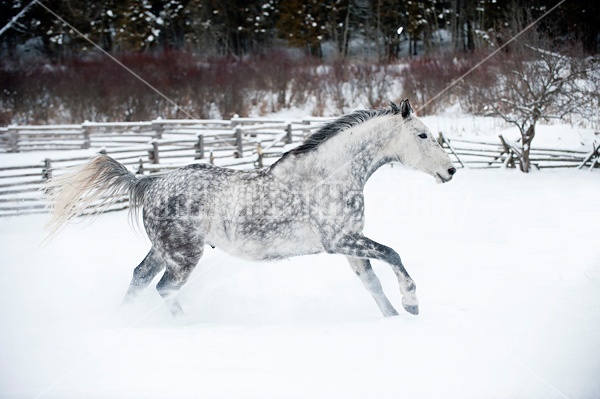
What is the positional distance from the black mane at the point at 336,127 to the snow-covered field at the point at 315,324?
1.56 meters

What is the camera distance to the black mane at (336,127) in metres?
4.73

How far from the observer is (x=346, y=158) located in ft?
15.3

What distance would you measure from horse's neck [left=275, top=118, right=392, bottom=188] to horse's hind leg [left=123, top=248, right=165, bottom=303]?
4.68 ft

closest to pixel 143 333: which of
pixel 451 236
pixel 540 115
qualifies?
pixel 451 236

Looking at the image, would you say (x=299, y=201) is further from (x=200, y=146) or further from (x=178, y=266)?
(x=200, y=146)

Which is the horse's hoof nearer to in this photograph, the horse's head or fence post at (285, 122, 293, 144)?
the horse's head

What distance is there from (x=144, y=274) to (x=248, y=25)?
3110 centimetres

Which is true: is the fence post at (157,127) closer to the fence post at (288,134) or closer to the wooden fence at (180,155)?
the wooden fence at (180,155)

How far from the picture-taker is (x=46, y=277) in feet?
20.6

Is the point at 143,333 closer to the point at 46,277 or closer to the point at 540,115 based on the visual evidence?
the point at 46,277

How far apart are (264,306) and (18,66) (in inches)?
911

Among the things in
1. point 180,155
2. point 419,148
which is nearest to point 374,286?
point 419,148

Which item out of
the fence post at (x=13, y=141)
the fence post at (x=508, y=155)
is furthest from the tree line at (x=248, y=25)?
the fence post at (x=508, y=155)

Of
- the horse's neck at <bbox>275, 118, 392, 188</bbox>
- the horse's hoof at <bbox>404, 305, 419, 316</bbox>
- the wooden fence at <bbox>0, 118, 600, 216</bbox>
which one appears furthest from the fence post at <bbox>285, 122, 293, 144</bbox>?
the horse's hoof at <bbox>404, 305, 419, 316</bbox>
